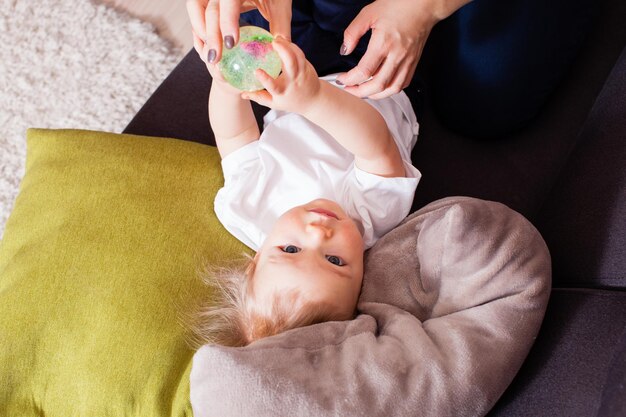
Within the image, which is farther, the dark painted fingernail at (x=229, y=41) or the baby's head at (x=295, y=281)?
the baby's head at (x=295, y=281)

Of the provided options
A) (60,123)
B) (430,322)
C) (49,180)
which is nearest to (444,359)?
(430,322)

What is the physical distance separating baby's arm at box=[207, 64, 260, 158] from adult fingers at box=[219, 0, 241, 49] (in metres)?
0.19

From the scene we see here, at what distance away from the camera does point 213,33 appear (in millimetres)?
778

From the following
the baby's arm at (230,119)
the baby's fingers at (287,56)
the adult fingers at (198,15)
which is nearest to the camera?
the baby's fingers at (287,56)

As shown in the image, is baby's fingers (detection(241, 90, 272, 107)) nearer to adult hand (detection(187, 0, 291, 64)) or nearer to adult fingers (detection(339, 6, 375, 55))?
adult hand (detection(187, 0, 291, 64))

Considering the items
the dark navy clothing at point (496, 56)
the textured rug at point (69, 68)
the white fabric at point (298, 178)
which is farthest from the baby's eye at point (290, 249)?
the textured rug at point (69, 68)

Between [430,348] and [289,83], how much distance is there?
40 cm

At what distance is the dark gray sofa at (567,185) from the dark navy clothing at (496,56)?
2.0 inches

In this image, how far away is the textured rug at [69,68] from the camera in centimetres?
156

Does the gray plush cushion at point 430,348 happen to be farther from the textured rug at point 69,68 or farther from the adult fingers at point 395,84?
the textured rug at point 69,68

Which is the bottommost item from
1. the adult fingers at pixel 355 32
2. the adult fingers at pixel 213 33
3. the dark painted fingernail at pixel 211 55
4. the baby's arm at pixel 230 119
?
A: the baby's arm at pixel 230 119

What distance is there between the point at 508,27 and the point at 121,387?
0.91 meters

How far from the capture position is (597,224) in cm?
87

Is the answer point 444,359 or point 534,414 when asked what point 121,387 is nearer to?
point 444,359
